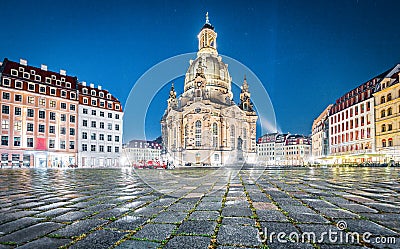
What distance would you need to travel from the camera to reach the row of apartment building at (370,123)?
38.9 m

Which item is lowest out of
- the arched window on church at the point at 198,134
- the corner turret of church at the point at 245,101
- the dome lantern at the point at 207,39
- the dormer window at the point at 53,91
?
the arched window on church at the point at 198,134

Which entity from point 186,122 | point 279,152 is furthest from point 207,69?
point 279,152

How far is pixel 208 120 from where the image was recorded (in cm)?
6372

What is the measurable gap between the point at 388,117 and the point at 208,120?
115 feet

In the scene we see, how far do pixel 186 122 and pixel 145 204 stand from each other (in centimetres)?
6093

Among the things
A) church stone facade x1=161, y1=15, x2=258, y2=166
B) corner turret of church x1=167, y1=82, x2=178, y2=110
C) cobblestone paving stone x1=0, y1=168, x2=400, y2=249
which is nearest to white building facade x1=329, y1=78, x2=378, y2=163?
church stone facade x1=161, y1=15, x2=258, y2=166

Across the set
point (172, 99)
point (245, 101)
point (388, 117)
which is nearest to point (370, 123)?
point (388, 117)

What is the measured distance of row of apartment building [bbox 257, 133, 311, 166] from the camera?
119 m

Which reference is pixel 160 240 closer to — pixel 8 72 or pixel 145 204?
pixel 145 204

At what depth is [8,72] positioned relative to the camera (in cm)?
3962

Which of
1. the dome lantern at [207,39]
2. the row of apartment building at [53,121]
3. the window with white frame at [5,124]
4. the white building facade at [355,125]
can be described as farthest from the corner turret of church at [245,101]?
the window with white frame at [5,124]

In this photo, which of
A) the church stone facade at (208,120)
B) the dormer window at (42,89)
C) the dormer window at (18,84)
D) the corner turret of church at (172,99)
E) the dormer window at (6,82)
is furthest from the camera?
Answer: the corner turret of church at (172,99)

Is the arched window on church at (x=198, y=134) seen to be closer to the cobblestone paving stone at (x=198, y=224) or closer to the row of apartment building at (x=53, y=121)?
the row of apartment building at (x=53, y=121)

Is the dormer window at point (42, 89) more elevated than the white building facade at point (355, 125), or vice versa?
the dormer window at point (42, 89)
